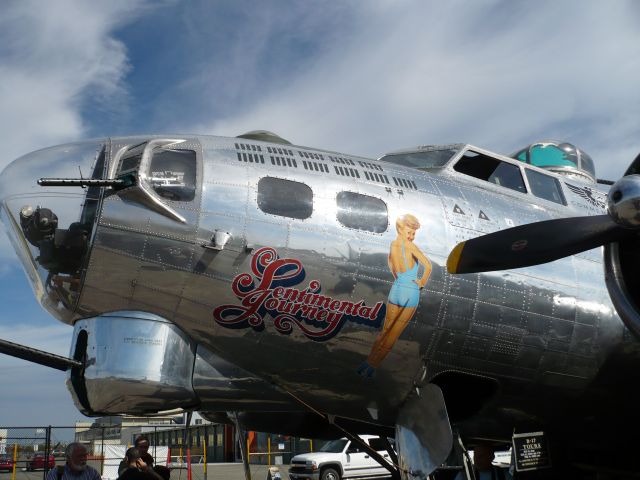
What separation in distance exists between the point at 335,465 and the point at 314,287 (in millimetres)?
16008

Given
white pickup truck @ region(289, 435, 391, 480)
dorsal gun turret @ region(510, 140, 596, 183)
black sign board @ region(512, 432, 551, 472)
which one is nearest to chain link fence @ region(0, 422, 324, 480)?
white pickup truck @ region(289, 435, 391, 480)

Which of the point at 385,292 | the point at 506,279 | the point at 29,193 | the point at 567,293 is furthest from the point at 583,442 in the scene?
the point at 29,193

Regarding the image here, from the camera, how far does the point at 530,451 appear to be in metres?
8.49

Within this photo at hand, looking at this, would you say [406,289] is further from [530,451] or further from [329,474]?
[329,474]

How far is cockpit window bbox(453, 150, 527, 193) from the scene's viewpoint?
8.99 m

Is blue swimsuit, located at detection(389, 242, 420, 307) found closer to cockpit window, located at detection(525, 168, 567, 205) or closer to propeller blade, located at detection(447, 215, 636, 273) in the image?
propeller blade, located at detection(447, 215, 636, 273)

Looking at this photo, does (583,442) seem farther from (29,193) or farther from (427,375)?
(29,193)

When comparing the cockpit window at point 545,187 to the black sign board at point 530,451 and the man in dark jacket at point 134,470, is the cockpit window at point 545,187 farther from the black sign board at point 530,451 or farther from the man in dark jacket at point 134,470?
the man in dark jacket at point 134,470

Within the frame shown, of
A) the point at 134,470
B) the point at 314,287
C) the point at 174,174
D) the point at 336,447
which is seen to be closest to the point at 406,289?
the point at 314,287

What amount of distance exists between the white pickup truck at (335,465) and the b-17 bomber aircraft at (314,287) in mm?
13298

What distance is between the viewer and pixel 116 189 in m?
6.53

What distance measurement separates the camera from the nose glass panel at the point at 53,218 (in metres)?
6.48

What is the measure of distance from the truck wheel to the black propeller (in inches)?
617

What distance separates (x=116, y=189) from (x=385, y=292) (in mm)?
2926
